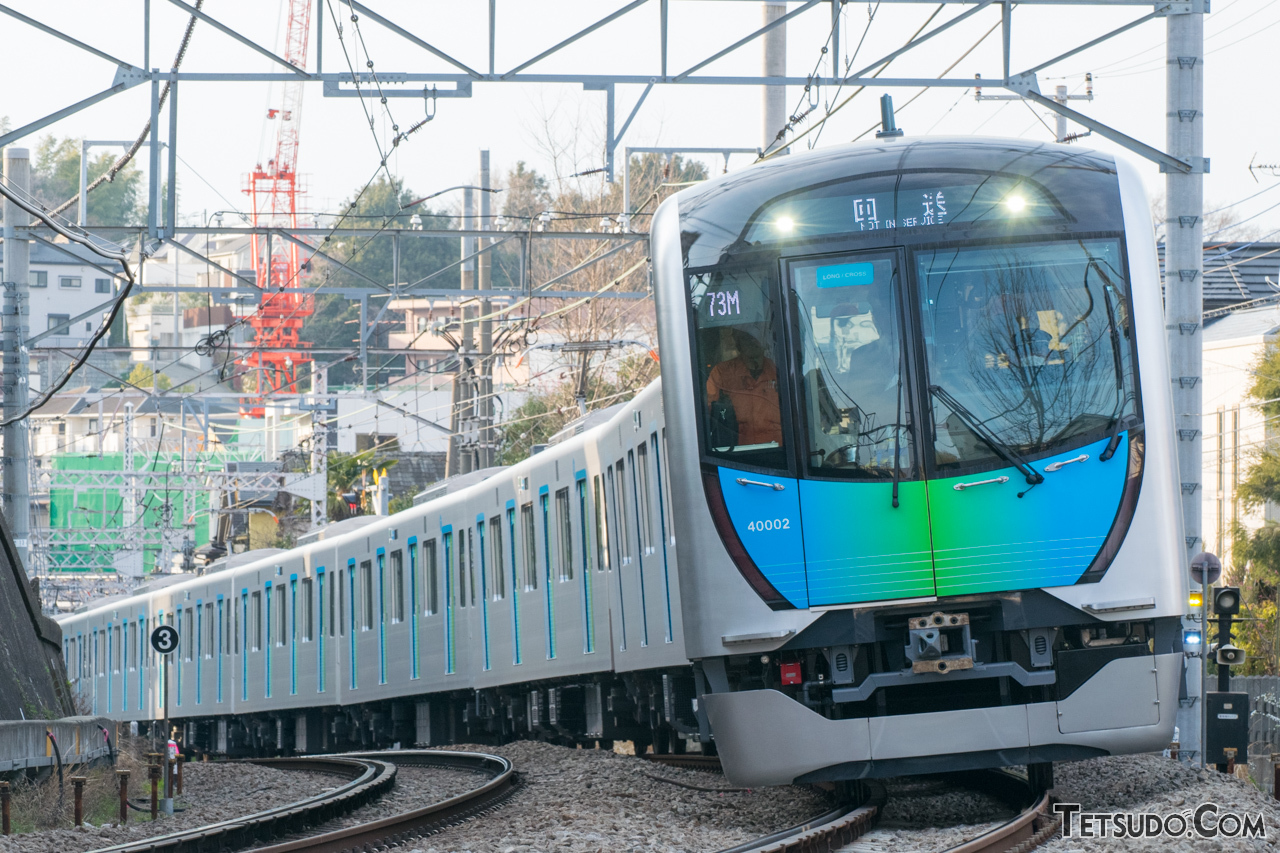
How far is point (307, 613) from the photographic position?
23484 mm

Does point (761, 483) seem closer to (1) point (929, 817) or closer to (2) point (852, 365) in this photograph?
(2) point (852, 365)

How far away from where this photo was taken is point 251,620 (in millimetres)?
25781

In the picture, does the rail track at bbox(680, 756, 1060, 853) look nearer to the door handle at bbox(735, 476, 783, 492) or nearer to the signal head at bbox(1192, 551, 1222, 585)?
the door handle at bbox(735, 476, 783, 492)

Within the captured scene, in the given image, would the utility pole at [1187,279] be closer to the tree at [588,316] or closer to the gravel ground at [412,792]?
the gravel ground at [412,792]

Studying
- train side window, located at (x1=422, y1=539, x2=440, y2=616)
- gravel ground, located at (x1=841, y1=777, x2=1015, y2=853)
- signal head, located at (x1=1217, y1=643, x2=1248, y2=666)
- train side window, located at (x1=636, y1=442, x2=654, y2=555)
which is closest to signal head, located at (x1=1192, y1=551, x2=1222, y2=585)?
signal head, located at (x1=1217, y1=643, x2=1248, y2=666)

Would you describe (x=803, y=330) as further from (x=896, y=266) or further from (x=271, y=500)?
(x=271, y=500)

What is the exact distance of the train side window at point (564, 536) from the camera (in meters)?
14.9

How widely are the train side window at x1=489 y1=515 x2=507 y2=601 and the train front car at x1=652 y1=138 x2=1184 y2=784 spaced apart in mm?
7832

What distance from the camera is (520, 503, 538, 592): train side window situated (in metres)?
16.0

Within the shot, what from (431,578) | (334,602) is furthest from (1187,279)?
(334,602)

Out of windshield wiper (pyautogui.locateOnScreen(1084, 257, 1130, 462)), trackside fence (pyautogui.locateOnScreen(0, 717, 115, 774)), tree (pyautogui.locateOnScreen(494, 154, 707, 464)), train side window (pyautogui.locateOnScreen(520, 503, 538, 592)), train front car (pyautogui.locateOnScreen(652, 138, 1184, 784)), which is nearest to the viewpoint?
train front car (pyautogui.locateOnScreen(652, 138, 1184, 784))

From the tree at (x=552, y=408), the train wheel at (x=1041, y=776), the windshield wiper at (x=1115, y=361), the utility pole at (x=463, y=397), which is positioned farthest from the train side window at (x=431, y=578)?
the tree at (x=552, y=408)

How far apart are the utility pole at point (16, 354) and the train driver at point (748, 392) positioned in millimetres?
11371

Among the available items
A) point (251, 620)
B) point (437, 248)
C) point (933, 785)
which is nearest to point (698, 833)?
point (933, 785)
